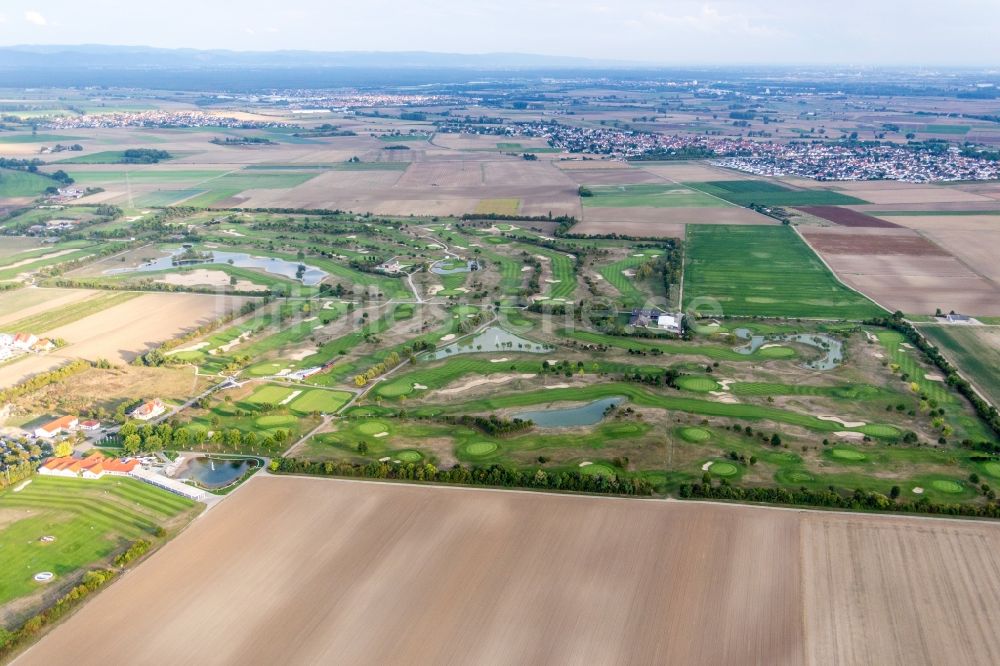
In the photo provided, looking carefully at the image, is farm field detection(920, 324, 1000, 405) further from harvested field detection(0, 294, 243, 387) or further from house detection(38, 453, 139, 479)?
harvested field detection(0, 294, 243, 387)

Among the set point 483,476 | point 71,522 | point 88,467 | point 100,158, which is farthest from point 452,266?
point 100,158

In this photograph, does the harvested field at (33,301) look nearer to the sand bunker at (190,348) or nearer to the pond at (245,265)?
the pond at (245,265)

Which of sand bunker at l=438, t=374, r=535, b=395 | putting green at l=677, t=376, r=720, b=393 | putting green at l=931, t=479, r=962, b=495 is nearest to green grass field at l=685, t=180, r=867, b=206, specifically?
putting green at l=677, t=376, r=720, b=393

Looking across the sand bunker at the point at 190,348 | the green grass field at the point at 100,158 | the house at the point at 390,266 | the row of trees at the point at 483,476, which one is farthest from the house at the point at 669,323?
the green grass field at the point at 100,158

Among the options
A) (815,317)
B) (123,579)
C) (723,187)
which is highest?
(723,187)

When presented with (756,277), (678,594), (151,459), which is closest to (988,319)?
(756,277)

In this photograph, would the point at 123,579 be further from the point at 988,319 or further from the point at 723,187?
the point at 723,187
